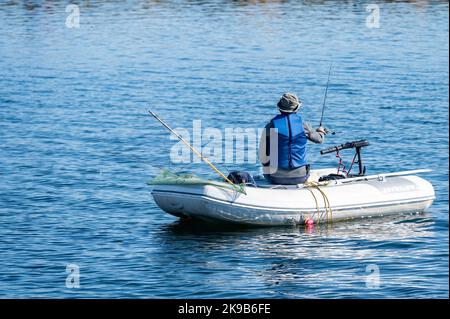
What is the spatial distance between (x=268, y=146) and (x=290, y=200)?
1.03 m

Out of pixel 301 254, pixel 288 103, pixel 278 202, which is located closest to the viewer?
pixel 301 254

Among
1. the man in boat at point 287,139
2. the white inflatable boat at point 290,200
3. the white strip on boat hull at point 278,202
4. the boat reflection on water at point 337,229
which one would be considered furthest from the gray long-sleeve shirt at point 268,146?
the boat reflection on water at point 337,229

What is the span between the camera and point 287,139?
20250 millimetres

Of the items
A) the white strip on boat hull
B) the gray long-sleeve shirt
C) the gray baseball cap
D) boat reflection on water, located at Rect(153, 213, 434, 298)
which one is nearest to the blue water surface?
boat reflection on water, located at Rect(153, 213, 434, 298)

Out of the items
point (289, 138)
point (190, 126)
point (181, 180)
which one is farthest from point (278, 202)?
point (190, 126)

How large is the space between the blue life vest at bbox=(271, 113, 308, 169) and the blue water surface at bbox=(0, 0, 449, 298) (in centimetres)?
121

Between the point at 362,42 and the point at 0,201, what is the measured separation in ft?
82.8

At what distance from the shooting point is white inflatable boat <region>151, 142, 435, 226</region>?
65.2ft

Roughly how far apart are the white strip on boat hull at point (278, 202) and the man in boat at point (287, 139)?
440 mm

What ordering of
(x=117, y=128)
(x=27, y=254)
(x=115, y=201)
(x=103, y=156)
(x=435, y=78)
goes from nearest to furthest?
(x=27, y=254)
(x=115, y=201)
(x=103, y=156)
(x=117, y=128)
(x=435, y=78)

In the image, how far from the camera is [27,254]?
19.1m

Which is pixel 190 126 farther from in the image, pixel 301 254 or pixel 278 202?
pixel 301 254

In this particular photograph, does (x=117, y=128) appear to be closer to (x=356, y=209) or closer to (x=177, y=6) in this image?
(x=356, y=209)
